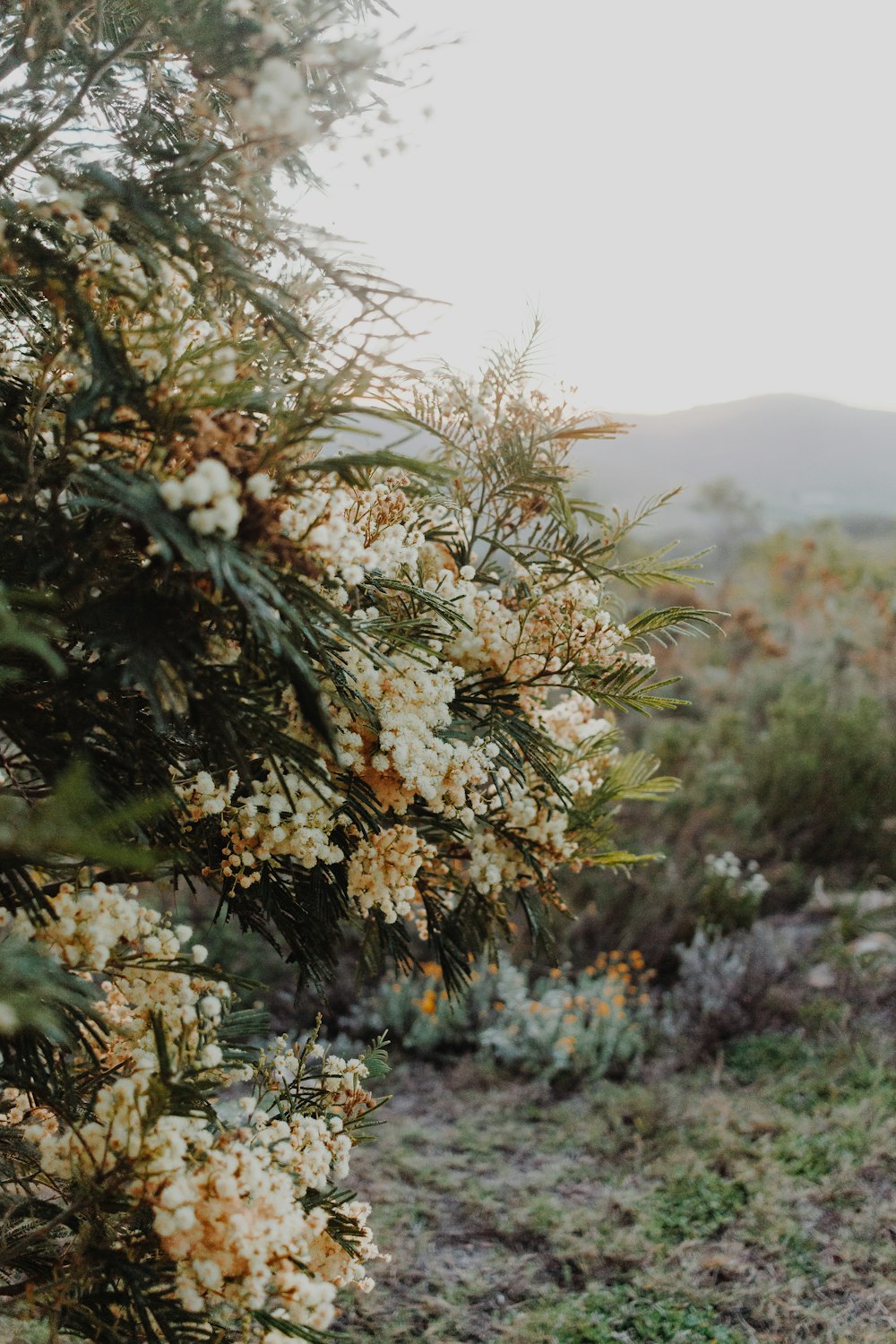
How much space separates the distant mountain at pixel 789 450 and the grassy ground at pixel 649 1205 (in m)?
17.2

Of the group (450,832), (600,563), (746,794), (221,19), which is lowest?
(746,794)

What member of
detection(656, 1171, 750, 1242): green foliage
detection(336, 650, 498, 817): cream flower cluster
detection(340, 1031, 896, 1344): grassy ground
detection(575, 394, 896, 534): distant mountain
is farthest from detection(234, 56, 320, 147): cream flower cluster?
detection(575, 394, 896, 534): distant mountain

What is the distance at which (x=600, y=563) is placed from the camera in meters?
1.34

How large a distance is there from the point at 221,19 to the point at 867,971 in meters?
3.83

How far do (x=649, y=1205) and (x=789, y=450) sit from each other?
24117 mm

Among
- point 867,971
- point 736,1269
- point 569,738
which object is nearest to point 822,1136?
point 736,1269

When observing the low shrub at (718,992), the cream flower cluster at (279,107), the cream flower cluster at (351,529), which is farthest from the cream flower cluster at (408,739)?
the low shrub at (718,992)

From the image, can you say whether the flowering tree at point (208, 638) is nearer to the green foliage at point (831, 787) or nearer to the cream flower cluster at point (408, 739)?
the cream flower cluster at point (408, 739)

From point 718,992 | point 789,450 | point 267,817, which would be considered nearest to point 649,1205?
point 718,992

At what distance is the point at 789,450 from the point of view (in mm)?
24125

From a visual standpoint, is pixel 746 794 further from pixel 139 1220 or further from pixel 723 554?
pixel 723 554

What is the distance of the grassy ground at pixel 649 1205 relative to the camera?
2195mm

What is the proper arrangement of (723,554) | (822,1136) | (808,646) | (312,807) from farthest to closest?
(723,554) < (808,646) < (822,1136) < (312,807)

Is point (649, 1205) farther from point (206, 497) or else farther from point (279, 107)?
point (279, 107)
